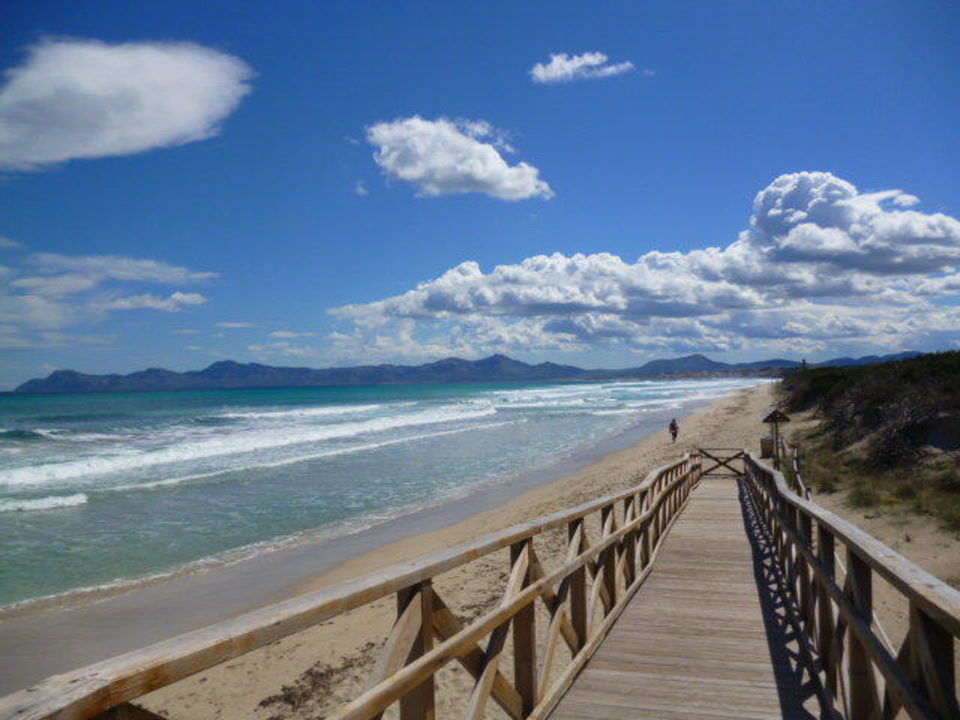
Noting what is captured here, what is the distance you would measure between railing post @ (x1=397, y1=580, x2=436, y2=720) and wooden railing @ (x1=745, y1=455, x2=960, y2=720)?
1.79 metres

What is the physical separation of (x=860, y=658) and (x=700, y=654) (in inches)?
77.3

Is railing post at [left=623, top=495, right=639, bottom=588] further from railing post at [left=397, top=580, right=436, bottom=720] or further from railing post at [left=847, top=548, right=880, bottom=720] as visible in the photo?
railing post at [left=397, top=580, right=436, bottom=720]

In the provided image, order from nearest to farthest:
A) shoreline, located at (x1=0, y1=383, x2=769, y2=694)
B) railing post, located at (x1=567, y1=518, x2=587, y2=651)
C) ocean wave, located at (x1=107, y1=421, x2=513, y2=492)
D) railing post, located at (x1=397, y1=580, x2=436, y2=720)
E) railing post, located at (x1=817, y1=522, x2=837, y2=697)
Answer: railing post, located at (x1=397, y1=580, x2=436, y2=720) → railing post, located at (x1=817, y1=522, x2=837, y2=697) → railing post, located at (x1=567, y1=518, x2=587, y2=651) → shoreline, located at (x1=0, y1=383, x2=769, y2=694) → ocean wave, located at (x1=107, y1=421, x2=513, y2=492)

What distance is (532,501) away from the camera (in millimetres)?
17828

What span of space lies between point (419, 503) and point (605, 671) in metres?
13.4

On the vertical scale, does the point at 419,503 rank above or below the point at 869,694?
below

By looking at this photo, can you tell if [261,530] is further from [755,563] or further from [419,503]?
[755,563]

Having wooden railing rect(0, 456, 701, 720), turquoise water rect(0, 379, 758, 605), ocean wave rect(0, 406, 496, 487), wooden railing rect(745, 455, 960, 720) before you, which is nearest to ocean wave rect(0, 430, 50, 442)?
turquoise water rect(0, 379, 758, 605)

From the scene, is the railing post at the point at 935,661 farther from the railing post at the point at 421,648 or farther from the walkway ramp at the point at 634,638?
the railing post at the point at 421,648

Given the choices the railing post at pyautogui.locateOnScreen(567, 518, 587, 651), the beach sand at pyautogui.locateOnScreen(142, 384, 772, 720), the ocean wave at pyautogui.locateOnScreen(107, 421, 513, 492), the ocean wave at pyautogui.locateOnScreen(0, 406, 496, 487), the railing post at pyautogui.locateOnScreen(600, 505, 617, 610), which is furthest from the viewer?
the ocean wave at pyautogui.locateOnScreen(0, 406, 496, 487)

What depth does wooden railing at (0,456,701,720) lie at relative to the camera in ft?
5.05

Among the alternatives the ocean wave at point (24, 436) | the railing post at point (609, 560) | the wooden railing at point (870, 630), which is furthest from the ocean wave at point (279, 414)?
the wooden railing at point (870, 630)

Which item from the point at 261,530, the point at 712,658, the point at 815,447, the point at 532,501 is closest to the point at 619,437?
the point at 815,447

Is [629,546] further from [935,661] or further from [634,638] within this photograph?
[935,661]
